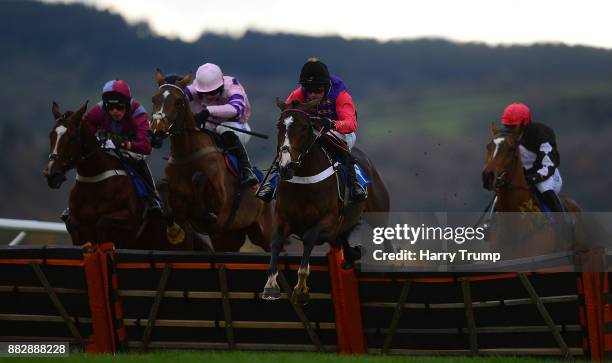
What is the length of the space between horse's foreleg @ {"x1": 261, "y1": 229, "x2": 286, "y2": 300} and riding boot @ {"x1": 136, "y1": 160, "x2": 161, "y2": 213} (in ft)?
11.1

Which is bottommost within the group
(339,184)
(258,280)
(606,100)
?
(258,280)

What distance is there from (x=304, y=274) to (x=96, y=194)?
13.7 feet

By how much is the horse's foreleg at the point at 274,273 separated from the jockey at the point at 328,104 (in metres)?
0.76

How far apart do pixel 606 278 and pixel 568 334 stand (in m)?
0.68

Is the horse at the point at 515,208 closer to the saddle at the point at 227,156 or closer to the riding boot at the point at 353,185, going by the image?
the riding boot at the point at 353,185

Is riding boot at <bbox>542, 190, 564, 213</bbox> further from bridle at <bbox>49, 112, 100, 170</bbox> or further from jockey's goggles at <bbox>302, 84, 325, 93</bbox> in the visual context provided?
bridle at <bbox>49, 112, 100, 170</bbox>

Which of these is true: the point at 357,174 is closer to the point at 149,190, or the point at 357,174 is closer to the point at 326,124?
the point at 326,124

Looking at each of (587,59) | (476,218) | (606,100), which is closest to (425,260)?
(476,218)

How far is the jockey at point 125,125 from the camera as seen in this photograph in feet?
53.1

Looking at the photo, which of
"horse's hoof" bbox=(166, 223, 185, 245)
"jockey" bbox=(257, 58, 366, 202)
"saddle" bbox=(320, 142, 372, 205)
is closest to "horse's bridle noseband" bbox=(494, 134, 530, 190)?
"saddle" bbox=(320, 142, 372, 205)

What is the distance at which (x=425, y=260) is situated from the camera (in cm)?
1695

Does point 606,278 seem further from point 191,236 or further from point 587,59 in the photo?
point 587,59

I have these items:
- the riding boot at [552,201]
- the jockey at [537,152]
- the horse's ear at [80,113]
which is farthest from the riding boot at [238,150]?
the riding boot at [552,201]

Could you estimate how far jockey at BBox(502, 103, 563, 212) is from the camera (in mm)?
16922
